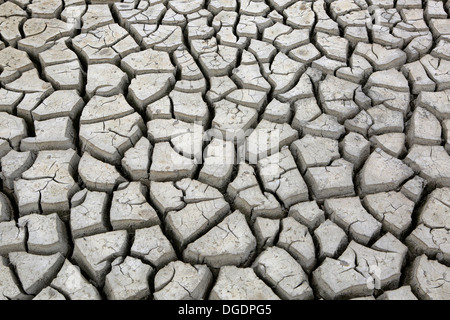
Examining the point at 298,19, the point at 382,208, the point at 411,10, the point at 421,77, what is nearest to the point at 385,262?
the point at 382,208

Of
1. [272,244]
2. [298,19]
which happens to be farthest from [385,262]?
Answer: [298,19]

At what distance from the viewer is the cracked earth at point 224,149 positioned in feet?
5.90

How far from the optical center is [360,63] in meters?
2.67

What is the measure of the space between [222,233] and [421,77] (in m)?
1.51

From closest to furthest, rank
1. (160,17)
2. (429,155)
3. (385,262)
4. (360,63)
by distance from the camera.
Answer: (385,262)
(429,155)
(360,63)
(160,17)

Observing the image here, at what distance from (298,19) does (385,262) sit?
5.61 feet

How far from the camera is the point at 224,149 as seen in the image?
2.22 metres

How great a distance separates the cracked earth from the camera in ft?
5.90

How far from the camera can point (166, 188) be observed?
2.05 m

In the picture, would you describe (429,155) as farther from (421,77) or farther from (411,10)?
(411,10)

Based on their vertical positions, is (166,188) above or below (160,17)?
below
